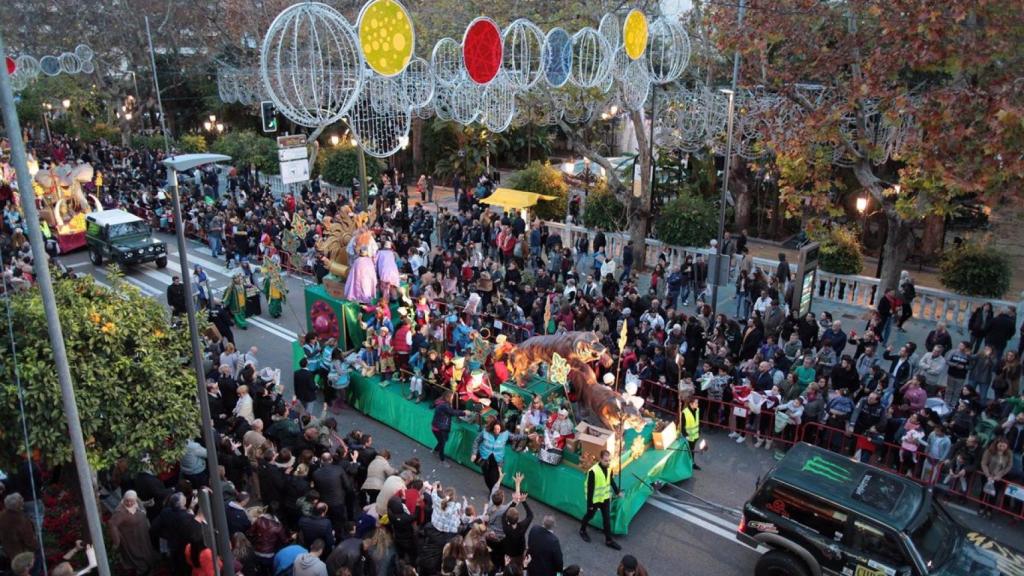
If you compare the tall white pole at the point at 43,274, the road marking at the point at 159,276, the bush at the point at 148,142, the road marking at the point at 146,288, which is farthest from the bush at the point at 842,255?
the bush at the point at 148,142

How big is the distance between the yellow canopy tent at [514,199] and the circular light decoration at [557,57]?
966 centimetres

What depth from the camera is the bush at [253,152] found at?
35.4 meters

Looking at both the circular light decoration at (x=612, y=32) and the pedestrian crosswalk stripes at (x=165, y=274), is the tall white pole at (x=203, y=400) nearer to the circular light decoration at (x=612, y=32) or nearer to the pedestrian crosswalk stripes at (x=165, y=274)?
the pedestrian crosswalk stripes at (x=165, y=274)

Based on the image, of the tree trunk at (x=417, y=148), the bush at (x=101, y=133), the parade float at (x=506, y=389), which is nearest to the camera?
the parade float at (x=506, y=389)

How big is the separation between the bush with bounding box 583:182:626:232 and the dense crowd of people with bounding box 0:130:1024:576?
1.19m

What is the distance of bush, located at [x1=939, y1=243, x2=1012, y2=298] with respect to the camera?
17531 millimetres

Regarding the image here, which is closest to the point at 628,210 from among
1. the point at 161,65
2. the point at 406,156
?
the point at 406,156

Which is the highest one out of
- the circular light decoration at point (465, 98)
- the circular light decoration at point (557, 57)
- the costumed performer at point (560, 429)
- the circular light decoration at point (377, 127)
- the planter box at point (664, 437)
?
the circular light decoration at point (557, 57)

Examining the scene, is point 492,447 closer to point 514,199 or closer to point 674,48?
point 674,48

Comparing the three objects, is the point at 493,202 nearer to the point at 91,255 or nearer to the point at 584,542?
the point at 91,255

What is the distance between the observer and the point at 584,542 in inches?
408

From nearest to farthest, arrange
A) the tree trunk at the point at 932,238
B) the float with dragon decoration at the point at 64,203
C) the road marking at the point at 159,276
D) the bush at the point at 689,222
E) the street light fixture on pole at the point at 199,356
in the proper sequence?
1. the street light fixture on pole at the point at 199,356
2. the bush at the point at 689,222
3. the road marking at the point at 159,276
4. the tree trunk at the point at 932,238
5. the float with dragon decoration at the point at 64,203

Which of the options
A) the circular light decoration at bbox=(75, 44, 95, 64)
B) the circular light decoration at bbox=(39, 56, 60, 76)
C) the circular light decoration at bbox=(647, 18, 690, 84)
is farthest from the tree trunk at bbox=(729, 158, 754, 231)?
the circular light decoration at bbox=(39, 56, 60, 76)

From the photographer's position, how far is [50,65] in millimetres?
31453
